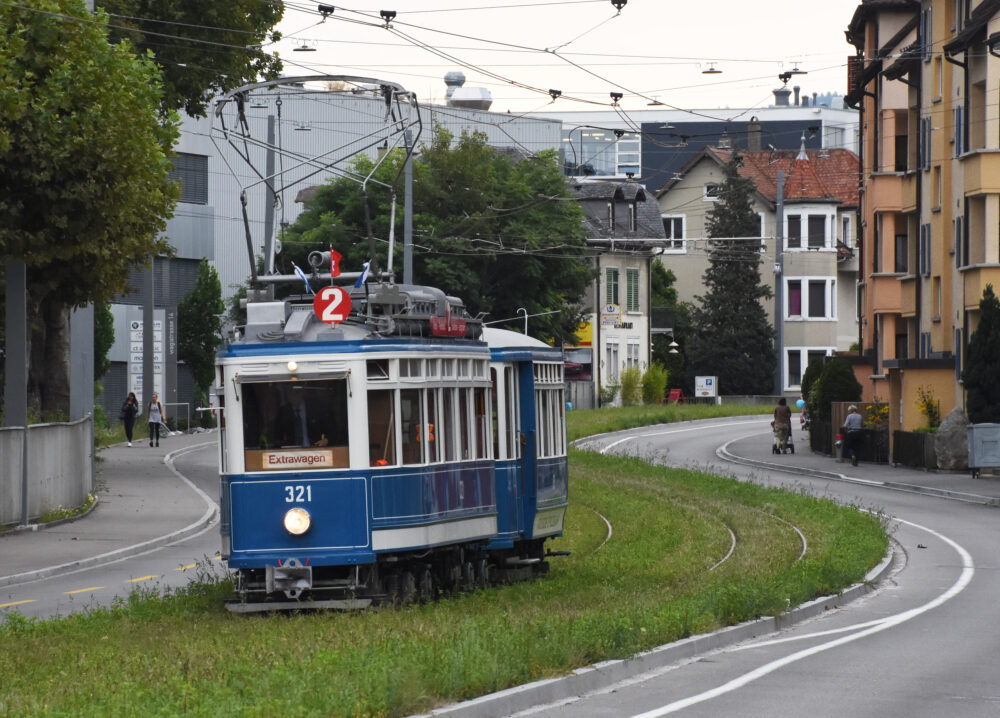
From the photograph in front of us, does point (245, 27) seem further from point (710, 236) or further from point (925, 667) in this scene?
point (710, 236)

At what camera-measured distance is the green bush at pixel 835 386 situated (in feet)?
182

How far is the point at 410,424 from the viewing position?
17125 millimetres

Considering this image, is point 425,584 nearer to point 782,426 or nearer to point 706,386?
point 782,426

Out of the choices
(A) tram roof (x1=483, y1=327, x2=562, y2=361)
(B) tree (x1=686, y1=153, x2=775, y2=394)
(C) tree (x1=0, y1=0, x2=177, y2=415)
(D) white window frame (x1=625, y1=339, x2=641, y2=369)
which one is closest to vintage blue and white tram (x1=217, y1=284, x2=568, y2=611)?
(A) tram roof (x1=483, y1=327, x2=562, y2=361)

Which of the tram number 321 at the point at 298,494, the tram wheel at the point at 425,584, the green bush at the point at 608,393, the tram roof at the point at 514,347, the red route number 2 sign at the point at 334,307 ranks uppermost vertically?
the red route number 2 sign at the point at 334,307

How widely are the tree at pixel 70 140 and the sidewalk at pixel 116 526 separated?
473 centimetres

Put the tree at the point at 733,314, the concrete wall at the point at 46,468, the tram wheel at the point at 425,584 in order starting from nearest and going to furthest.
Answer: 1. the tram wheel at the point at 425,584
2. the concrete wall at the point at 46,468
3. the tree at the point at 733,314

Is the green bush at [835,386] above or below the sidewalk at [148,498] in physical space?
above

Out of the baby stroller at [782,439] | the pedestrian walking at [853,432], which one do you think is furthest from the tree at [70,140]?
the baby stroller at [782,439]

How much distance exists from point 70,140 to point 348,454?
49.2 ft

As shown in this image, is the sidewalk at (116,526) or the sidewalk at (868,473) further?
the sidewalk at (868,473)

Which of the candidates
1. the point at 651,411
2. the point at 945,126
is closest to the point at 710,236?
the point at 651,411

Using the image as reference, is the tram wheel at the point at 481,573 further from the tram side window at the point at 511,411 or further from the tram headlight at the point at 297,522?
the tram headlight at the point at 297,522

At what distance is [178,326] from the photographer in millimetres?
70188
